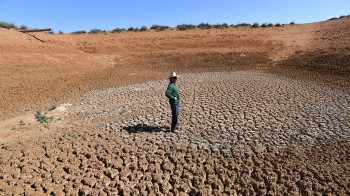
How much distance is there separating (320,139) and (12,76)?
15.5 metres

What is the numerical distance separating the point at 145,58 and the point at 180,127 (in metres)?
15.2

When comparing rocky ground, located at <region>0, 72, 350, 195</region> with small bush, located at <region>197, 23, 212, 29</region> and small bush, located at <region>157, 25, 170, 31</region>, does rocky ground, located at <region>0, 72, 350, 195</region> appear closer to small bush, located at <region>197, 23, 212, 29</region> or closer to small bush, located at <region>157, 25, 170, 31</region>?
small bush, located at <region>157, 25, 170, 31</region>

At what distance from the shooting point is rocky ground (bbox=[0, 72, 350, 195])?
8156mm

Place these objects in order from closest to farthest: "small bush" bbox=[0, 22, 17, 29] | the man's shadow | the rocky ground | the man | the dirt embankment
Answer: the rocky ground
the man
the man's shadow
the dirt embankment
"small bush" bbox=[0, 22, 17, 29]

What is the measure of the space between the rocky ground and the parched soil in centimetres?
3

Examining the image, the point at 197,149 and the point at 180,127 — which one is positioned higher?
the point at 180,127

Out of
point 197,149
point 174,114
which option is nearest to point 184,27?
point 174,114

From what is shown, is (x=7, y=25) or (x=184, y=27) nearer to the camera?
(x=7, y=25)

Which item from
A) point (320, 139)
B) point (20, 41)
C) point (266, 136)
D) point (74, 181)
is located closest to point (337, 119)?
point (320, 139)

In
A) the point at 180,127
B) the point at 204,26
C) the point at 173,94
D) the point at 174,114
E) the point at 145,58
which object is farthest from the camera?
the point at 204,26

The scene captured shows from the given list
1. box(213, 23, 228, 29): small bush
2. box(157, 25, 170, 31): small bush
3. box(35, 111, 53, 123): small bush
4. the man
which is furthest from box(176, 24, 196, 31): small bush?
the man

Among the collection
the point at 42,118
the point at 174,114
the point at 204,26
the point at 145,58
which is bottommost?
the point at 42,118

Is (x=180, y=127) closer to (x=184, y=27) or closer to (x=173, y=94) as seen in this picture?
(x=173, y=94)

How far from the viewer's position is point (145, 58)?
84.1ft
